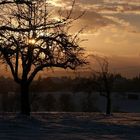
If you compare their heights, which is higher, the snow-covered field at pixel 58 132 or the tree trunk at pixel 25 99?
the tree trunk at pixel 25 99

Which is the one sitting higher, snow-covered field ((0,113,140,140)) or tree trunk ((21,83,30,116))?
tree trunk ((21,83,30,116))

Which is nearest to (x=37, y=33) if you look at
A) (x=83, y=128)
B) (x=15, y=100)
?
(x=83, y=128)

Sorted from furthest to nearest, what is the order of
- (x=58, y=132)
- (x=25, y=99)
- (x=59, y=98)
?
(x=59, y=98)
(x=25, y=99)
(x=58, y=132)

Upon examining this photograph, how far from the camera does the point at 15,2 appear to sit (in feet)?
110

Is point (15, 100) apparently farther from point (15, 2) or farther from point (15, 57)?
point (15, 2)

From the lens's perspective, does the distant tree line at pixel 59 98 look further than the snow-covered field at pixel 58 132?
Yes

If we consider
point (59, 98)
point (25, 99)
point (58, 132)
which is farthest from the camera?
point (59, 98)

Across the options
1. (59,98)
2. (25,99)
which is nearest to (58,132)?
(25,99)

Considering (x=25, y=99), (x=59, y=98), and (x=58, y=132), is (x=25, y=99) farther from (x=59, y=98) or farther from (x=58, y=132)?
Result: (x=59, y=98)

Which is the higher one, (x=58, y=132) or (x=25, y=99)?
(x=25, y=99)

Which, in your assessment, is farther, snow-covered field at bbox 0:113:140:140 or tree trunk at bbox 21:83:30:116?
tree trunk at bbox 21:83:30:116

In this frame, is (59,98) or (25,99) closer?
(25,99)

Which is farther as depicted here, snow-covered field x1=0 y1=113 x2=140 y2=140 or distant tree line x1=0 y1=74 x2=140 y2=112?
distant tree line x1=0 y1=74 x2=140 y2=112

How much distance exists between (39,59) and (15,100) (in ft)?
134
